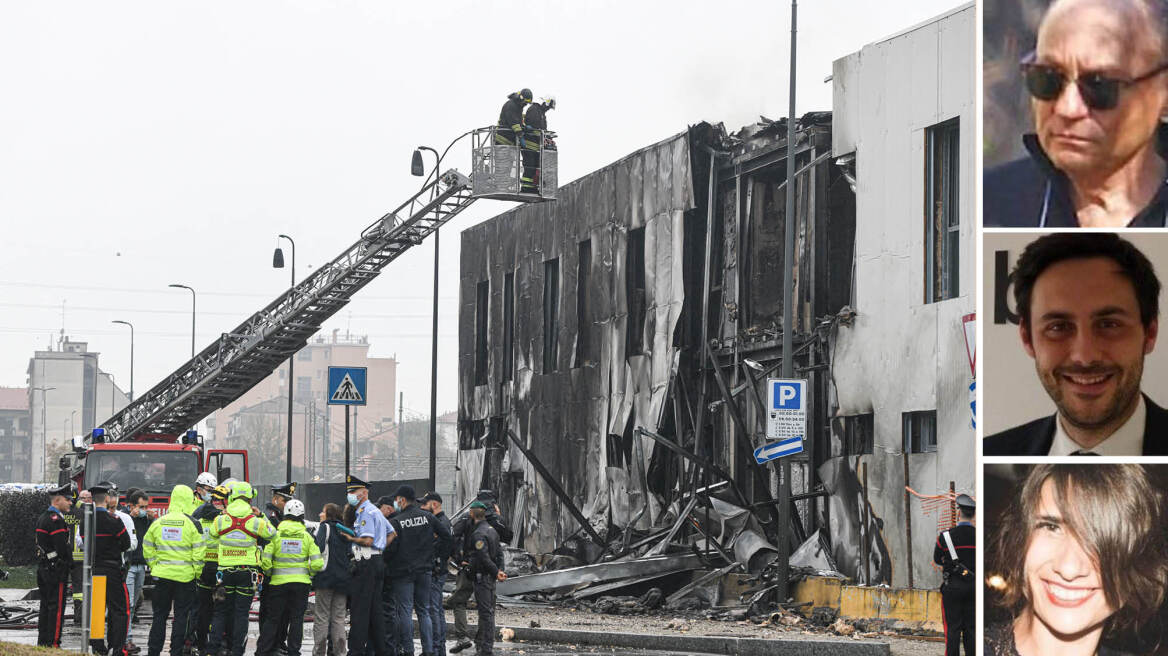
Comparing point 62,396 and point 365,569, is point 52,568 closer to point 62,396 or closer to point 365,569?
point 365,569

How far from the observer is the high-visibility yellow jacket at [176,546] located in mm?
15070

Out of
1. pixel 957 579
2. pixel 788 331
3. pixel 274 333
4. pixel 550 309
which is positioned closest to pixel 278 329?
pixel 274 333

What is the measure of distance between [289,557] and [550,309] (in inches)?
795

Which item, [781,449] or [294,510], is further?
[781,449]

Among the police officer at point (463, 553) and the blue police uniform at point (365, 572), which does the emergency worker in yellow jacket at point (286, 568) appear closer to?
the blue police uniform at point (365, 572)

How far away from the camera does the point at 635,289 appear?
30.7m

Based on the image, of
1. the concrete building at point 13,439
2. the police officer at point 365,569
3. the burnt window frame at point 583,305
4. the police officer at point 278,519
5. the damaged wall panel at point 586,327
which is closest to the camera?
the police officer at point 278,519

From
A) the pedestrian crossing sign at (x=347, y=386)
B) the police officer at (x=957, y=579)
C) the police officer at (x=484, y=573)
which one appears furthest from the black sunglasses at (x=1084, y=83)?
the pedestrian crossing sign at (x=347, y=386)

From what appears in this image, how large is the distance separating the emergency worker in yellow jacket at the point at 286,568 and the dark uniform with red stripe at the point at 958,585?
612 cm

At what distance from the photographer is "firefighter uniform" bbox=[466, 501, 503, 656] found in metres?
16.6

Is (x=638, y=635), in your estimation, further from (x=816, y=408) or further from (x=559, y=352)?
(x=559, y=352)

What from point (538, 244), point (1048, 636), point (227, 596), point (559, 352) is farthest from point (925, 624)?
point (538, 244)

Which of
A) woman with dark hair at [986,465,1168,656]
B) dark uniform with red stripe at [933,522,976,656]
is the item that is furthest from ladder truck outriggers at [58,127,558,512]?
woman with dark hair at [986,465,1168,656]

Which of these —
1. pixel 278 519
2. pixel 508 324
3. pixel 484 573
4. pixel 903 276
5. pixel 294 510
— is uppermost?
pixel 508 324
